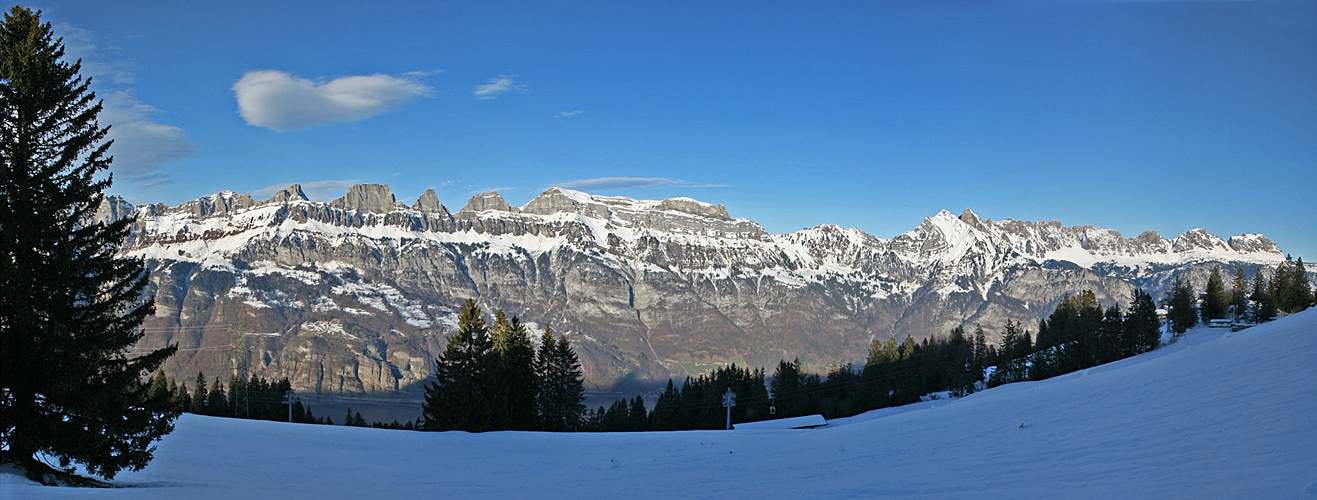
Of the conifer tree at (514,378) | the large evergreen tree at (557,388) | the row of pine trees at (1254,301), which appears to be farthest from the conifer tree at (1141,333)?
the conifer tree at (514,378)

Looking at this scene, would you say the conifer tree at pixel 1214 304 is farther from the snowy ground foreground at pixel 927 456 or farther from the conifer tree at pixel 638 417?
the snowy ground foreground at pixel 927 456

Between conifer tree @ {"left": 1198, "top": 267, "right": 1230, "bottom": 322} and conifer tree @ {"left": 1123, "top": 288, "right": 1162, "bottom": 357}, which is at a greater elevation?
conifer tree @ {"left": 1198, "top": 267, "right": 1230, "bottom": 322}

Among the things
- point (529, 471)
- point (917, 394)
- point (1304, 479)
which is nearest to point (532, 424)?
point (529, 471)

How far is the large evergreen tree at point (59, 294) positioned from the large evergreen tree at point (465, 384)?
27859 millimetres

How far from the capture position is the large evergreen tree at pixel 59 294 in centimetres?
1617

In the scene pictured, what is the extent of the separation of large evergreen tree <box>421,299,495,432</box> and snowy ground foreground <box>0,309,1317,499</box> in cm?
1242

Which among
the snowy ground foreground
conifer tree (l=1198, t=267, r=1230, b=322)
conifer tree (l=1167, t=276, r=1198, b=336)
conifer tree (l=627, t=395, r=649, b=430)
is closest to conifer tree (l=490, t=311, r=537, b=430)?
the snowy ground foreground

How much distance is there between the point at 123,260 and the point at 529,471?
38.5 feet

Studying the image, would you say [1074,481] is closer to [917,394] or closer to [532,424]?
[532,424]

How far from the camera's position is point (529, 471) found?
22781 millimetres

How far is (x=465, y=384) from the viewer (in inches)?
1839

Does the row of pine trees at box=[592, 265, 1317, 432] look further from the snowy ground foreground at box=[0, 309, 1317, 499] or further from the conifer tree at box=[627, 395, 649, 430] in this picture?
the snowy ground foreground at box=[0, 309, 1317, 499]

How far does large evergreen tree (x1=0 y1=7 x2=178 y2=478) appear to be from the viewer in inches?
637

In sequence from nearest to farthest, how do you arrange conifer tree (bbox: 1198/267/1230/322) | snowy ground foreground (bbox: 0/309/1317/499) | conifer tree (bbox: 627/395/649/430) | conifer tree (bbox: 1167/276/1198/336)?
snowy ground foreground (bbox: 0/309/1317/499) < conifer tree (bbox: 627/395/649/430) < conifer tree (bbox: 1167/276/1198/336) < conifer tree (bbox: 1198/267/1230/322)
